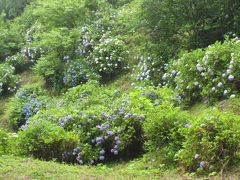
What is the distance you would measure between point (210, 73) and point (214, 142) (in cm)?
300

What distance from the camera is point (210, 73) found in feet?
23.6

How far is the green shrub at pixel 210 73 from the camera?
22.6ft

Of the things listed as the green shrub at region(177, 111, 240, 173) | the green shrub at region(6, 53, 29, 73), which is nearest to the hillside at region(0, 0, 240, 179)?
the green shrub at region(177, 111, 240, 173)

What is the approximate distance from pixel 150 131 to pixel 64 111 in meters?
2.37

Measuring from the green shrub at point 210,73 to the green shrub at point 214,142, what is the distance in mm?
2180

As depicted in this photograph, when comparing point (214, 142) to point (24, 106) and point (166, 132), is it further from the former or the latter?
point (24, 106)

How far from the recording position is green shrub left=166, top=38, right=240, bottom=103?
22.6ft

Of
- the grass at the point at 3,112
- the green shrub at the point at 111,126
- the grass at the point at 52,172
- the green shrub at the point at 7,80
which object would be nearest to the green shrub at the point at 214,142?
the grass at the point at 52,172

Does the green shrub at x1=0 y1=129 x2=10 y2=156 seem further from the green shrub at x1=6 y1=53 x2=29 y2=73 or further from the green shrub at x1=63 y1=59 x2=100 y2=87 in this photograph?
the green shrub at x1=6 y1=53 x2=29 y2=73

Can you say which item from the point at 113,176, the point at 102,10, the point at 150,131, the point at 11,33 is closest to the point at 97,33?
the point at 102,10

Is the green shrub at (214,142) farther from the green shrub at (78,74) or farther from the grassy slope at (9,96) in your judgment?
the grassy slope at (9,96)

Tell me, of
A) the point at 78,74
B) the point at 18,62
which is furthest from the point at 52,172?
the point at 18,62

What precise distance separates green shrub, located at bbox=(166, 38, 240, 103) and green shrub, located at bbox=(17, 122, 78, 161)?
9.66 feet

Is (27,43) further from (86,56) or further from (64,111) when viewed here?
(64,111)
